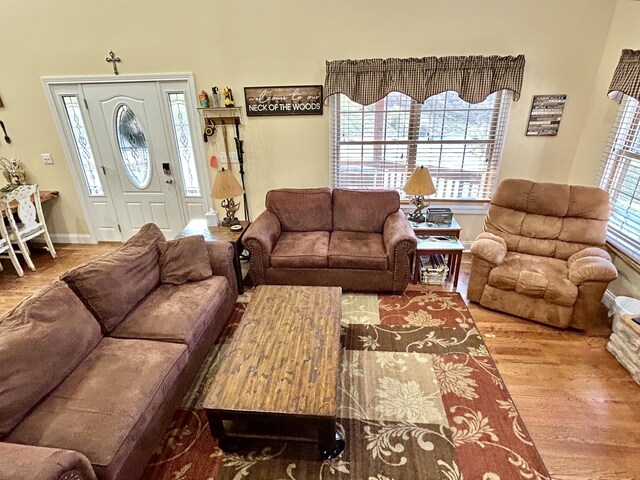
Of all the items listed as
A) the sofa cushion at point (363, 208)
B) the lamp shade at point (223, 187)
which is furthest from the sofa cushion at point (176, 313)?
the sofa cushion at point (363, 208)

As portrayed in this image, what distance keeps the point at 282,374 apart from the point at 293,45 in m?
3.30

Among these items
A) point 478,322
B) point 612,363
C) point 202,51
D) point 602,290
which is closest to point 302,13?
point 202,51

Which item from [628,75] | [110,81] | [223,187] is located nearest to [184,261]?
[223,187]

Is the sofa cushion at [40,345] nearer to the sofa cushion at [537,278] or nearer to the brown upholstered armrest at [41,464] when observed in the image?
the brown upholstered armrest at [41,464]

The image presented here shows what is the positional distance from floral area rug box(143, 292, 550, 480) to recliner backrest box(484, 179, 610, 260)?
3.88 ft

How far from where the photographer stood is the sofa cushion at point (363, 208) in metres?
3.59

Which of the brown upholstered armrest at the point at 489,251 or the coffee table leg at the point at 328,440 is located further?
the brown upholstered armrest at the point at 489,251

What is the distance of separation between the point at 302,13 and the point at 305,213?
80.3 inches

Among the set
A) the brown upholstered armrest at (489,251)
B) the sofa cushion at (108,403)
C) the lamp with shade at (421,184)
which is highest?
the lamp with shade at (421,184)

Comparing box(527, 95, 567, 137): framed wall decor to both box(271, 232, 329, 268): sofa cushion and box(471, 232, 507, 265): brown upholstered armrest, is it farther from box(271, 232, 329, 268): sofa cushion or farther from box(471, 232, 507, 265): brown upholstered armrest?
box(271, 232, 329, 268): sofa cushion

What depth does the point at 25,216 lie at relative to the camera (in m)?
3.83

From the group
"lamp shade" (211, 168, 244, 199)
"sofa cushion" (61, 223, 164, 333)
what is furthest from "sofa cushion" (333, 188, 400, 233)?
"sofa cushion" (61, 223, 164, 333)

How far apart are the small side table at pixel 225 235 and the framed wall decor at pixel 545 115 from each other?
3239 mm

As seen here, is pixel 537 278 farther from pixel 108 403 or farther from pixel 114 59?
pixel 114 59
